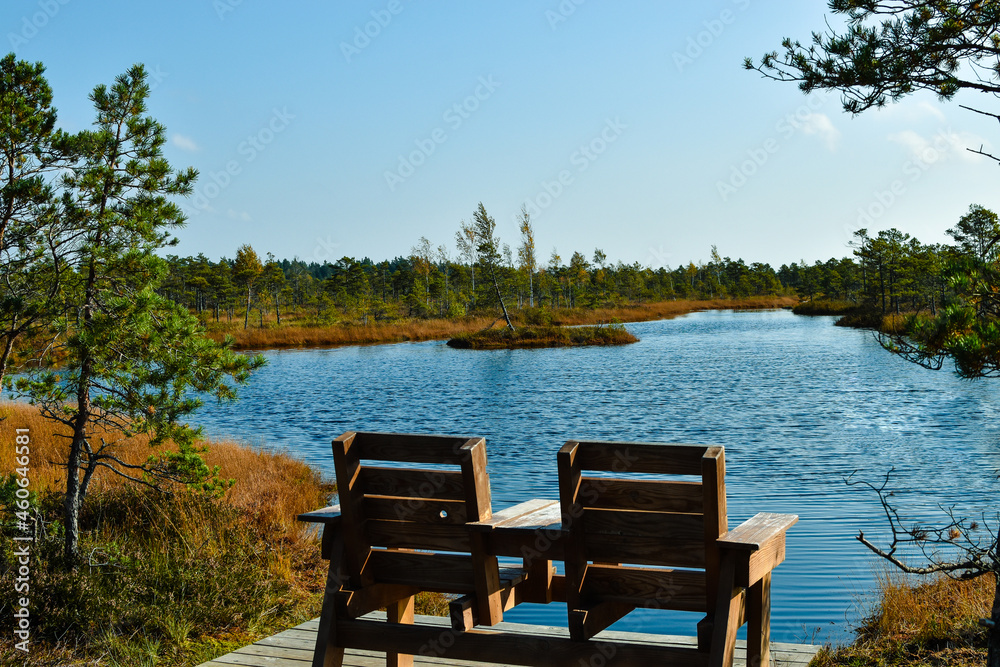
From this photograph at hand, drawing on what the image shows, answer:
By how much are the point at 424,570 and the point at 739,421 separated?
533 inches

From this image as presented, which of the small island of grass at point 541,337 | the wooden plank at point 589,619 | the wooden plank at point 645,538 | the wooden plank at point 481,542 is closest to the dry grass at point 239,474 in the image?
the wooden plank at point 481,542

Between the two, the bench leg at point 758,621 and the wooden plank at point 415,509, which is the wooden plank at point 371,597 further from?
the bench leg at point 758,621

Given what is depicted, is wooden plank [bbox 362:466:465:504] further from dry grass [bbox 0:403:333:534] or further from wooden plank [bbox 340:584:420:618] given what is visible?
dry grass [bbox 0:403:333:534]

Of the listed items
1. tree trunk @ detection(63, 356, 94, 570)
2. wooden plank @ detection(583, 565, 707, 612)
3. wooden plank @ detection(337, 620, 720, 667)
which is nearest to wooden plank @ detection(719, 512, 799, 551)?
wooden plank @ detection(583, 565, 707, 612)

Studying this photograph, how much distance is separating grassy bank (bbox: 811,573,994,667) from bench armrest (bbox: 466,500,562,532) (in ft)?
5.29

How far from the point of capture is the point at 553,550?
9.72 feet

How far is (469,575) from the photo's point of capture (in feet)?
10.2

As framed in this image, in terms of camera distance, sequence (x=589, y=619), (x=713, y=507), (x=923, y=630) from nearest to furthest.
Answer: (x=713, y=507), (x=589, y=619), (x=923, y=630)

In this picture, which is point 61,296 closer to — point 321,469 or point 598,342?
point 321,469

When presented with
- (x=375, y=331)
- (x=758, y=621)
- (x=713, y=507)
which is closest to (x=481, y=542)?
(x=713, y=507)

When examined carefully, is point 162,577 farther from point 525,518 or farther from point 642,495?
point 642,495

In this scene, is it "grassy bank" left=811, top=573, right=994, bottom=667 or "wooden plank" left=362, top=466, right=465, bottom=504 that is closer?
"wooden plank" left=362, top=466, right=465, bottom=504

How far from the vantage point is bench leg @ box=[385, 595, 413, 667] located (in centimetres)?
359

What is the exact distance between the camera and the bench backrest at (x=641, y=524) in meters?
2.64
